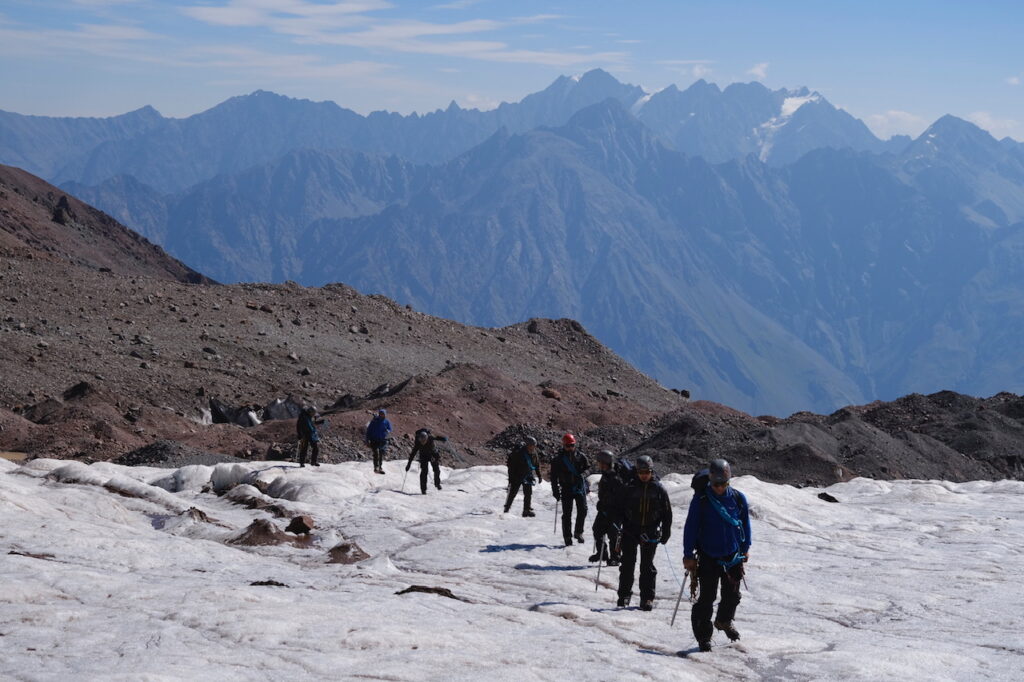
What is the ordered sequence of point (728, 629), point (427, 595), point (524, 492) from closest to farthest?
point (728, 629), point (427, 595), point (524, 492)

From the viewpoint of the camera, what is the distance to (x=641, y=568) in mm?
14539

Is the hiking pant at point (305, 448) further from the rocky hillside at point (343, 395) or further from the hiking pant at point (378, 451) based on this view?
the rocky hillside at point (343, 395)

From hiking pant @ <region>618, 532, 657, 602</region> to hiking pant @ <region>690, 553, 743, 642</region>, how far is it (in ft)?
6.07

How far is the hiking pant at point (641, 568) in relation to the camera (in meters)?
14.4

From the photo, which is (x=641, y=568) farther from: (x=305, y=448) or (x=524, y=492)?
(x=305, y=448)

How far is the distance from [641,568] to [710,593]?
2245mm

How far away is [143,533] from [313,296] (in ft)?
158

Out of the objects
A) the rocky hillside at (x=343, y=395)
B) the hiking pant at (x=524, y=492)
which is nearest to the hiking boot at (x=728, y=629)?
the hiking pant at (x=524, y=492)

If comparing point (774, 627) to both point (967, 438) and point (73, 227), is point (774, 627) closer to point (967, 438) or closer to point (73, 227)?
point (967, 438)

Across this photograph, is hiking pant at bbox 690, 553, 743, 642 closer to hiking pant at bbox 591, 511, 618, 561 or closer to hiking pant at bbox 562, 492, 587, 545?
hiking pant at bbox 591, 511, 618, 561

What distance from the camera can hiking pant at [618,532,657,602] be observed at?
14.4 meters

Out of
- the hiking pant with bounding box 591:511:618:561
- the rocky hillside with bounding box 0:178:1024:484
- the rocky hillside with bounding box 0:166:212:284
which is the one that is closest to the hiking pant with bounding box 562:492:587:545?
the hiking pant with bounding box 591:511:618:561

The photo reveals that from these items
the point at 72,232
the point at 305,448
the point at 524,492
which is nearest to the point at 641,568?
the point at 524,492

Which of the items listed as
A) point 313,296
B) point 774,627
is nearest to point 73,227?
point 313,296
